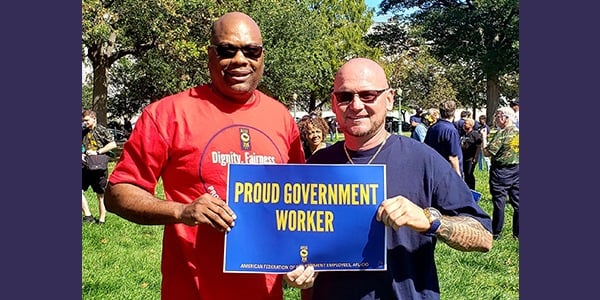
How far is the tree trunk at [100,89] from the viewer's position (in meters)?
23.7

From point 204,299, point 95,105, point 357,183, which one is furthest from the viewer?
point 95,105

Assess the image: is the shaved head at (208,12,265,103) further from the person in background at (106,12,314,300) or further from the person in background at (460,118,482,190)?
the person in background at (460,118,482,190)

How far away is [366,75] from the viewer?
255 cm

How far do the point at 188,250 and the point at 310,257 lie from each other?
0.56 metres

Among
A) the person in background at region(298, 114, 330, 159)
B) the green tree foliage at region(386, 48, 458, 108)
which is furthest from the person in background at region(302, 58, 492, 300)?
the green tree foliage at region(386, 48, 458, 108)

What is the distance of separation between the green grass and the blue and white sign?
364 centimetres

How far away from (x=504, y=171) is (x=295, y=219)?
276 inches

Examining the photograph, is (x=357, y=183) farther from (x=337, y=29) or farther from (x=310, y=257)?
(x=337, y=29)

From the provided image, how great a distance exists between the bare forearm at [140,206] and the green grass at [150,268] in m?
3.67

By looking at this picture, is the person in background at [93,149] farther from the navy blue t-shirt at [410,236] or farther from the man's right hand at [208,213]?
the navy blue t-shirt at [410,236]

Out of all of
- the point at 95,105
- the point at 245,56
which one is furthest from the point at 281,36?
the point at 245,56

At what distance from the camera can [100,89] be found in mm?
23969

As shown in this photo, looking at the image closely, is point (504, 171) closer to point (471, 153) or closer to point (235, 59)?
point (471, 153)

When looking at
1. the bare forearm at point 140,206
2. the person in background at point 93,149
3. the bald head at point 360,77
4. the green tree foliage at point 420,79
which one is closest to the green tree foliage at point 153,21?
the person in background at point 93,149
